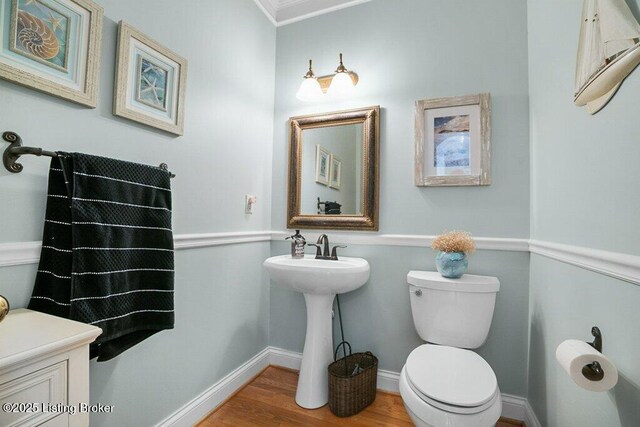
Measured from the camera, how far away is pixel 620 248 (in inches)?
31.0

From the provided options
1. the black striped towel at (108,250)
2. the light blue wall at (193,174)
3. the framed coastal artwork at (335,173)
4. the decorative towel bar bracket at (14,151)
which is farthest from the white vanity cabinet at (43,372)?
the framed coastal artwork at (335,173)

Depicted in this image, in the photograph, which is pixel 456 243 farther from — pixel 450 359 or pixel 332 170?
pixel 332 170

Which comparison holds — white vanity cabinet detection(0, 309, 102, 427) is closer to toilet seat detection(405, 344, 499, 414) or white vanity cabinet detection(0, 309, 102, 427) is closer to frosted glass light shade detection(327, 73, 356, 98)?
toilet seat detection(405, 344, 499, 414)

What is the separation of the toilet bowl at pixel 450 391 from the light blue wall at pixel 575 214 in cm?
28

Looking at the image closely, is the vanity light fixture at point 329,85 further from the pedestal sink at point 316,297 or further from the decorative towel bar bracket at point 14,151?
the decorative towel bar bracket at point 14,151

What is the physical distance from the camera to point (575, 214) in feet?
3.43

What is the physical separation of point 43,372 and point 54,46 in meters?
0.97

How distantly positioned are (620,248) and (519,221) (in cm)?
83

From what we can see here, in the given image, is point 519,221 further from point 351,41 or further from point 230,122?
point 230,122

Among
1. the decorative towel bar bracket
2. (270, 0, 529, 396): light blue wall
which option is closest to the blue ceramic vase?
(270, 0, 529, 396): light blue wall

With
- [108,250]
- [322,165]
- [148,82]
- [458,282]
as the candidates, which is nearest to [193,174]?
[148,82]

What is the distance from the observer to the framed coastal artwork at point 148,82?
1.12m

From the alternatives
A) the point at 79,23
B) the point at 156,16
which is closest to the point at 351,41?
the point at 156,16

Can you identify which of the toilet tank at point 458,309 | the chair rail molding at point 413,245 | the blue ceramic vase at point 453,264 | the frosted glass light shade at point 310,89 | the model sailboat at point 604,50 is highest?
the frosted glass light shade at point 310,89
